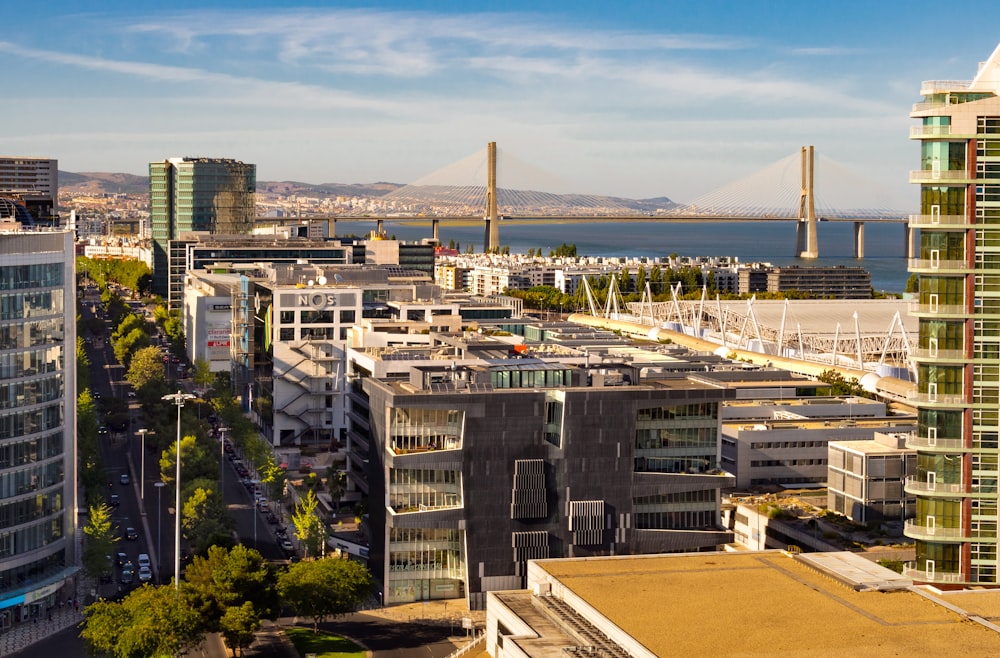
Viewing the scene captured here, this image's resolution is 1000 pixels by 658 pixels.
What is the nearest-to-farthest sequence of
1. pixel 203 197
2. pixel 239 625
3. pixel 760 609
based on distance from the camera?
1. pixel 760 609
2. pixel 239 625
3. pixel 203 197

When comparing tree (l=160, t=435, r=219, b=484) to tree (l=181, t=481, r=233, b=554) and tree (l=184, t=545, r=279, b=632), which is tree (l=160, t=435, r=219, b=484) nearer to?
tree (l=181, t=481, r=233, b=554)

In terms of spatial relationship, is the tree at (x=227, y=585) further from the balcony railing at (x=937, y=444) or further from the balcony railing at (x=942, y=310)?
the balcony railing at (x=942, y=310)

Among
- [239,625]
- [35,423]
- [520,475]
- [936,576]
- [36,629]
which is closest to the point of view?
[936,576]

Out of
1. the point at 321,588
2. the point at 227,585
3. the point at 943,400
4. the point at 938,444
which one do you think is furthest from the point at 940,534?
the point at 227,585

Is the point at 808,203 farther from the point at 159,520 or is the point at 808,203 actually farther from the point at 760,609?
the point at 760,609

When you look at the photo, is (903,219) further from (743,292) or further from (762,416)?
(762,416)

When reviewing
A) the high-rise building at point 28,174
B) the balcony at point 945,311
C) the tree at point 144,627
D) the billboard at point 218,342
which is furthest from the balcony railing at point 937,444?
the high-rise building at point 28,174

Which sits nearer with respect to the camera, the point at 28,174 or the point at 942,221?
the point at 942,221

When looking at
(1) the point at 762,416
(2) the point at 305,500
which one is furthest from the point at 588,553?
(1) the point at 762,416
